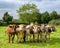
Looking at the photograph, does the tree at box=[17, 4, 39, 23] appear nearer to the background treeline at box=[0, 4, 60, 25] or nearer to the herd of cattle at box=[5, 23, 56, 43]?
the background treeline at box=[0, 4, 60, 25]

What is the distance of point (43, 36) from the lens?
1900cm

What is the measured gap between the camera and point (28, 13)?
295 feet

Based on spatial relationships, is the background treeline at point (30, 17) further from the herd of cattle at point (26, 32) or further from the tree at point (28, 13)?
the herd of cattle at point (26, 32)

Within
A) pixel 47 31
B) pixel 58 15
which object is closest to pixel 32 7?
pixel 58 15

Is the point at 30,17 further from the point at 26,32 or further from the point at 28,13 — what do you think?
the point at 26,32

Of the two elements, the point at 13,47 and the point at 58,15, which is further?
the point at 58,15

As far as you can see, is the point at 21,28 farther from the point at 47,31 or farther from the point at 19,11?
the point at 19,11

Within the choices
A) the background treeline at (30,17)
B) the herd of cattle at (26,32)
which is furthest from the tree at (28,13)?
the herd of cattle at (26,32)

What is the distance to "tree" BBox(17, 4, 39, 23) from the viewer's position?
86.3m

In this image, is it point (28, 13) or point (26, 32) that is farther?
point (28, 13)

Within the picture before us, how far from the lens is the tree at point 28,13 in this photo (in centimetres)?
8631

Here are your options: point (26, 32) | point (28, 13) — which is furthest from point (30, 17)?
point (26, 32)

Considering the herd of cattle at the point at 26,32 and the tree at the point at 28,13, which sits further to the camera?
the tree at the point at 28,13

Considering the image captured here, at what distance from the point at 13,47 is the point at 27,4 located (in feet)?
270
